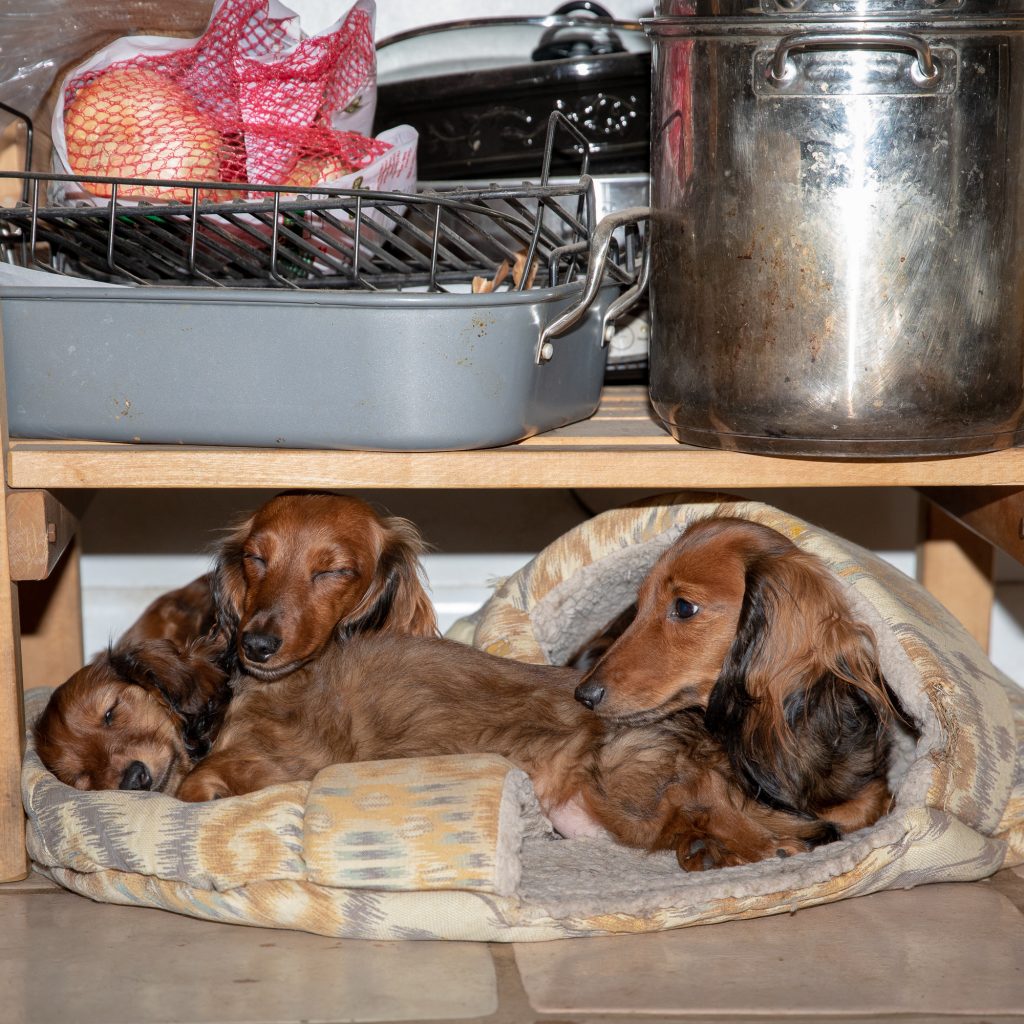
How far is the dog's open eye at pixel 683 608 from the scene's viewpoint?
6.10 feet

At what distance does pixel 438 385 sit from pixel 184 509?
4.56 feet

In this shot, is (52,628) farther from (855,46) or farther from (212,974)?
(855,46)

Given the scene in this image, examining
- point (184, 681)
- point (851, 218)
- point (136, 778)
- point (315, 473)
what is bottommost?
point (136, 778)

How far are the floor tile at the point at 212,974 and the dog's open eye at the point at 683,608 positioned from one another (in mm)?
545

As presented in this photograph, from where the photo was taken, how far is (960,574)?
108 inches

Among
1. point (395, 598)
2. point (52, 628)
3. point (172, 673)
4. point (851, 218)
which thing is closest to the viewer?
point (851, 218)

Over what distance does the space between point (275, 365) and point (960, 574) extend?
5.40 feet

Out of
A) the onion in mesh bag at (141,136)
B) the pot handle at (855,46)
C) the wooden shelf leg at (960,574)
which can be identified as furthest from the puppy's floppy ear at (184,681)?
the wooden shelf leg at (960,574)

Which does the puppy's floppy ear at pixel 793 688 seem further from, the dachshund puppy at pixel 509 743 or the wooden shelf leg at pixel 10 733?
the wooden shelf leg at pixel 10 733

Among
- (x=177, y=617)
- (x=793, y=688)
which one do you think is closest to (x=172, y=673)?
(x=177, y=617)

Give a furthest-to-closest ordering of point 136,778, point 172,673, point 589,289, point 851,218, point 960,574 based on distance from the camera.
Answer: point 960,574 < point 172,673 < point 136,778 < point 589,289 < point 851,218

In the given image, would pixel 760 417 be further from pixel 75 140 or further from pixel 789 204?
pixel 75 140

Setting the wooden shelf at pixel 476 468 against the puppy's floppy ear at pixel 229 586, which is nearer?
the wooden shelf at pixel 476 468

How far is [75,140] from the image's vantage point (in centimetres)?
205
